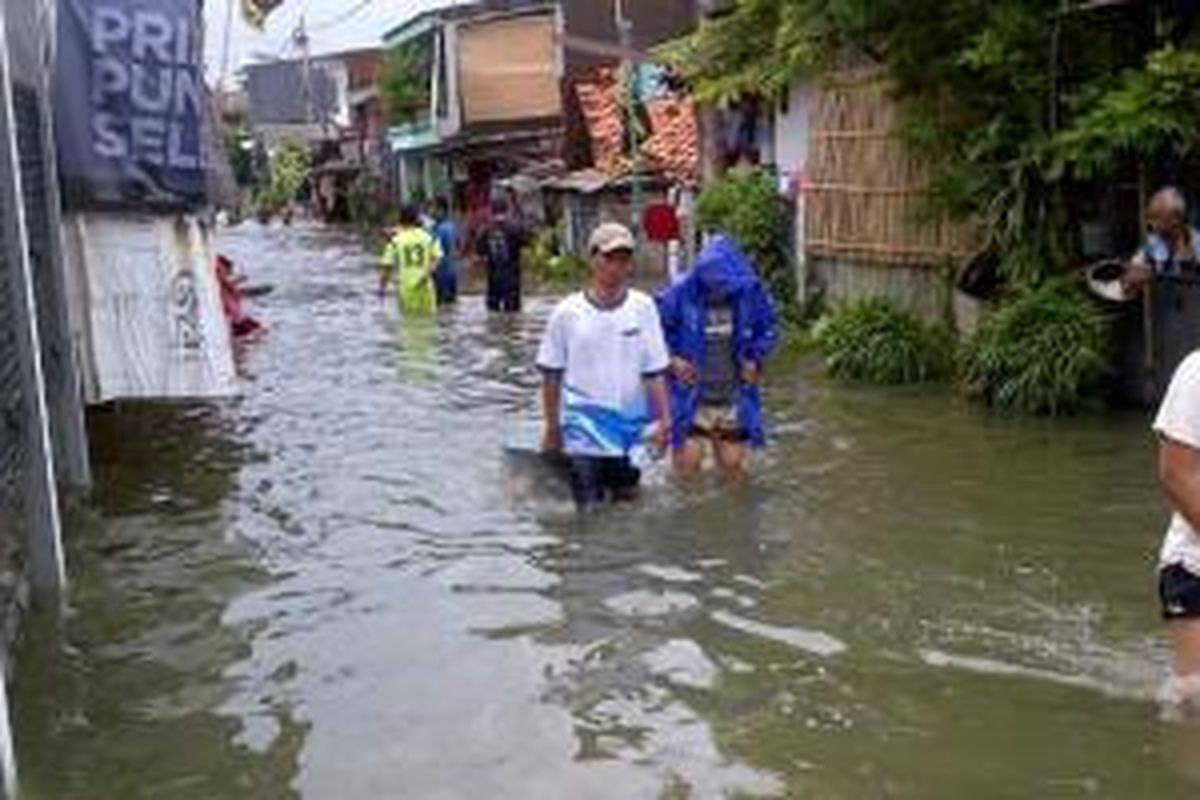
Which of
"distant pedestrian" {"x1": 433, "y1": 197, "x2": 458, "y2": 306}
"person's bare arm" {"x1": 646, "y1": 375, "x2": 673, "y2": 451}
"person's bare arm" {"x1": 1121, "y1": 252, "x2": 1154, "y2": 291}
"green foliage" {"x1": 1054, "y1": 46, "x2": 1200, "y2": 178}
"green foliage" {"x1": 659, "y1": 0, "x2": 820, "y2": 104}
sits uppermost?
"green foliage" {"x1": 659, "y1": 0, "x2": 820, "y2": 104}

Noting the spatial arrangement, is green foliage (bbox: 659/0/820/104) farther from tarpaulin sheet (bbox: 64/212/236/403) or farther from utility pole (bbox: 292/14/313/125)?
utility pole (bbox: 292/14/313/125)

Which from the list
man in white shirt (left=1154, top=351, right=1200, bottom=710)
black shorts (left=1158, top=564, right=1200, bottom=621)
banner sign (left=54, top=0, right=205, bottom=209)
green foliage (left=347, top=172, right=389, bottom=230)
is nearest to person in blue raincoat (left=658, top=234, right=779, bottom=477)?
banner sign (left=54, top=0, right=205, bottom=209)

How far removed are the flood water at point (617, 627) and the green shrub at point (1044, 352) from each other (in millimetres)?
345

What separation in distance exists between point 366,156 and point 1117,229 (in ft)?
189

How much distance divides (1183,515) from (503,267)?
20.1 metres

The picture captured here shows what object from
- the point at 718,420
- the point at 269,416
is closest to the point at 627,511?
the point at 718,420

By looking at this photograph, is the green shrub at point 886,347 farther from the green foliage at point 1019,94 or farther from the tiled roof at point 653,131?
the tiled roof at point 653,131

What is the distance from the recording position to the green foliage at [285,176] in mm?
79938

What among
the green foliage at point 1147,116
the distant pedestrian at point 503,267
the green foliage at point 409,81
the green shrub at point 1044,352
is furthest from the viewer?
the green foliage at point 409,81

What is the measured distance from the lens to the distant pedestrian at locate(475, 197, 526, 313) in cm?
2547

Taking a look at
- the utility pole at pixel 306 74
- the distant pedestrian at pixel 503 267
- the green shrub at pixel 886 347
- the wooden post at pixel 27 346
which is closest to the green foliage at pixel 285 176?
the utility pole at pixel 306 74

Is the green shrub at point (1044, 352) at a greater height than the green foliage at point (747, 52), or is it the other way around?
the green foliage at point (747, 52)

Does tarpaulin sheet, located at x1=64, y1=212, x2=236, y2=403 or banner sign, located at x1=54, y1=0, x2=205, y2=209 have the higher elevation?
banner sign, located at x1=54, y1=0, x2=205, y2=209

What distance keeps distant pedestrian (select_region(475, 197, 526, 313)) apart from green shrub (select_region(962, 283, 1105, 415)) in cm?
1155
